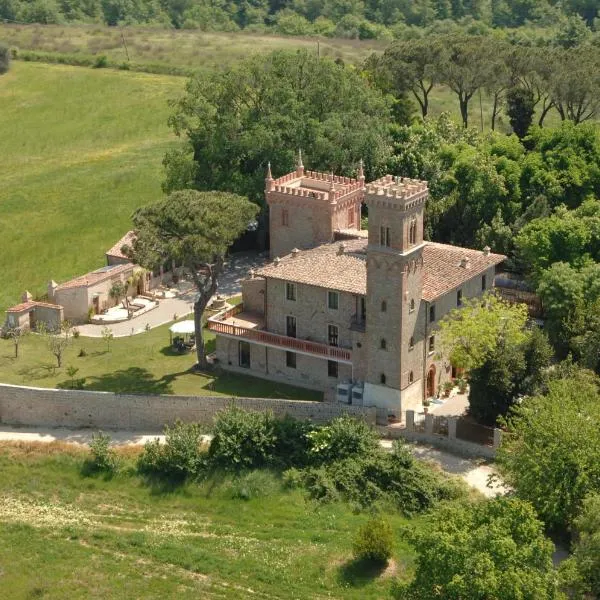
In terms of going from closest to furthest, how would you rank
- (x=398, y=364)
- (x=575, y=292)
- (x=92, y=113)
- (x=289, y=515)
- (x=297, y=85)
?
(x=289, y=515) < (x=398, y=364) < (x=575, y=292) < (x=297, y=85) < (x=92, y=113)

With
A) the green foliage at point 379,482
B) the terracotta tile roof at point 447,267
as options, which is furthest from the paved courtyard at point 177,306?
the green foliage at point 379,482

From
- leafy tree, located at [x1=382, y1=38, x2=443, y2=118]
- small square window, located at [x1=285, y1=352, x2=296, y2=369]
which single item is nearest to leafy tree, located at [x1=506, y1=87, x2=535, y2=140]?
leafy tree, located at [x1=382, y1=38, x2=443, y2=118]

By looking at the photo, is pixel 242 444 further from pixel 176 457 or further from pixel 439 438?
pixel 439 438

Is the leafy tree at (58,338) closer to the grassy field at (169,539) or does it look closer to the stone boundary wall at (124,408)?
the stone boundary wall at (124,408)

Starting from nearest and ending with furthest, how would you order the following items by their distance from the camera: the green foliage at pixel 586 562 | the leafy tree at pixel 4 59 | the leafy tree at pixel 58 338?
the green foliage at pixel 586 562 < the leafy tree at pixel 58 338 < the leafy tree at pixel 4 59

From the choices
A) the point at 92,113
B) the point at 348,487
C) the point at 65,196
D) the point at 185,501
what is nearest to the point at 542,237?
the point at 348,487

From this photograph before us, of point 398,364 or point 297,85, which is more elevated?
point 297,85

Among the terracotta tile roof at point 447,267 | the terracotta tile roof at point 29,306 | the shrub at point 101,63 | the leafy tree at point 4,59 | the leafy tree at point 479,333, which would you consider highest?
the leafy tree at point 4,59

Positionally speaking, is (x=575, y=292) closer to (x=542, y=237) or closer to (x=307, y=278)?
(x=542, y=237)
